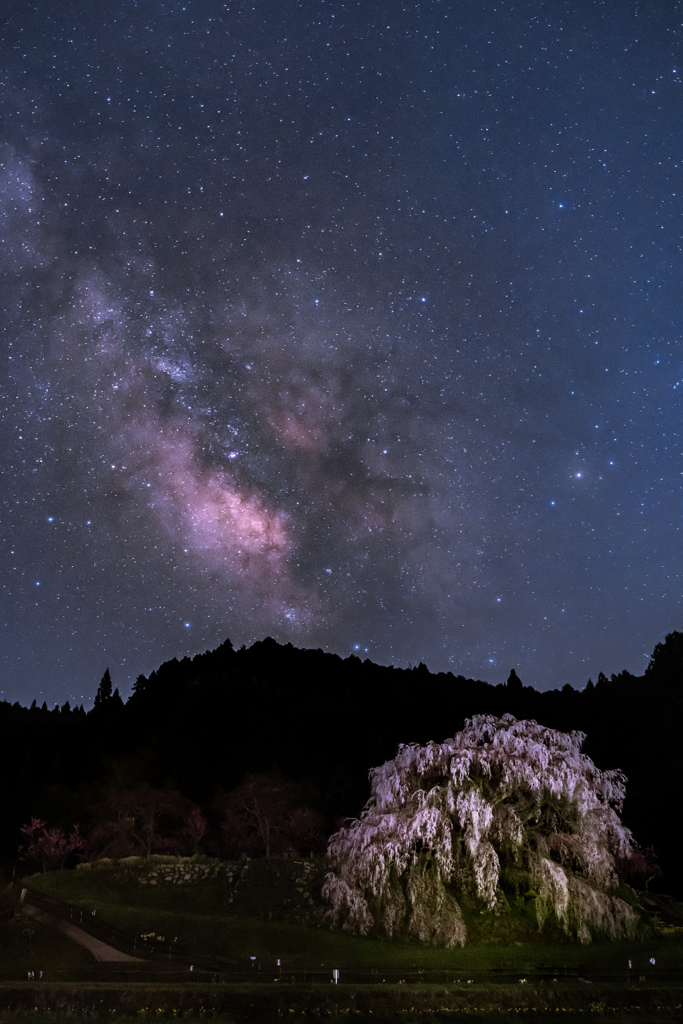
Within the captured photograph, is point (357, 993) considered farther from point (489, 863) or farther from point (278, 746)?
point (278, 746)

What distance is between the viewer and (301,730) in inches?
3718

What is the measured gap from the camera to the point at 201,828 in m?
53.3

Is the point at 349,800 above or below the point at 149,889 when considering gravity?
above

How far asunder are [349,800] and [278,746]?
23.2m

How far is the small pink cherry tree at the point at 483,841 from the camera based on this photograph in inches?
987

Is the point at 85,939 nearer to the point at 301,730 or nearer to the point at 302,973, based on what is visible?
the point at 302,973

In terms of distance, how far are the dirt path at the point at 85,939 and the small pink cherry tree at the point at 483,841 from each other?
801 cm

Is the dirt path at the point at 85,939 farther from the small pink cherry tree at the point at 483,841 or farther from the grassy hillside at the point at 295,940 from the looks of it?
the small pink cherry tree at the point at 483,841

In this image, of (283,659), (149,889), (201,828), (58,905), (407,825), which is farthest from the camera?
(283,659)

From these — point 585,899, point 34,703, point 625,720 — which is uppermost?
point 34,703

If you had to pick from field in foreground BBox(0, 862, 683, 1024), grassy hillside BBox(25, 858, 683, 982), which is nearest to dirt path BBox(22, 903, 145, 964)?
field in foreground BBox(0, 862, 683, 1024)

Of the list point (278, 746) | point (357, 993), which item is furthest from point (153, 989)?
point (278, 746)

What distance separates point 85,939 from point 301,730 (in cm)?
6902

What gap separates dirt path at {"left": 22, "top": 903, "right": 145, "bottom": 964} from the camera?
77.9ft
